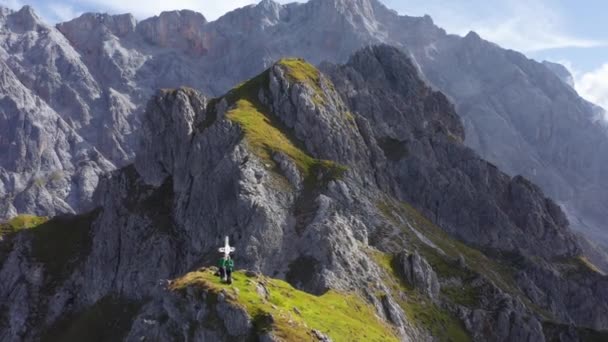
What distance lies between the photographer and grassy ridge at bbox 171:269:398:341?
66.2 m

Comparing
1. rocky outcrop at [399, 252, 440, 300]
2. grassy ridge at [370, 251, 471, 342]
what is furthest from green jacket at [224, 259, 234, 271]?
rocky outcrop at [399, 252, 440, 300]

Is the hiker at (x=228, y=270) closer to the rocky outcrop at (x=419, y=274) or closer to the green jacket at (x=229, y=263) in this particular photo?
the green jacket at (x=229, y=263)

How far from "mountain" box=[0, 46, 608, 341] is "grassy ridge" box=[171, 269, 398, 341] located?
0.24m

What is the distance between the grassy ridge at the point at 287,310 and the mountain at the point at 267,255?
0.77ft

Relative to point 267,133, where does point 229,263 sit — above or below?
below

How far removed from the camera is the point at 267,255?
126625mm

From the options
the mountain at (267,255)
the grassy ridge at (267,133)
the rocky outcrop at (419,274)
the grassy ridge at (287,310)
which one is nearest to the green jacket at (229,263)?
the grassy ridge at (287,310)

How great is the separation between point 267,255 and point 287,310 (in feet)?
179

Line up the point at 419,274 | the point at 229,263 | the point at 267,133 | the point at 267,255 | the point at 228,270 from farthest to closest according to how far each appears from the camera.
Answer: the point at 267,133 → the point at 419,274 → the point at 267,255 → the point at 228,270 → the point at 229,263

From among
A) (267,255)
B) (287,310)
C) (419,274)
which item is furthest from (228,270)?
(419,274)

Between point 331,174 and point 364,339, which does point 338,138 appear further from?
point 364,339

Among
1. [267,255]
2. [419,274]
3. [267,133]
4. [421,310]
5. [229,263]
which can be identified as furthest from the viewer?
[267,133]

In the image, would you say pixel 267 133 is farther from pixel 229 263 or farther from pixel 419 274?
pixel 229 263

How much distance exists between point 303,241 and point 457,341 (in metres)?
31.3
